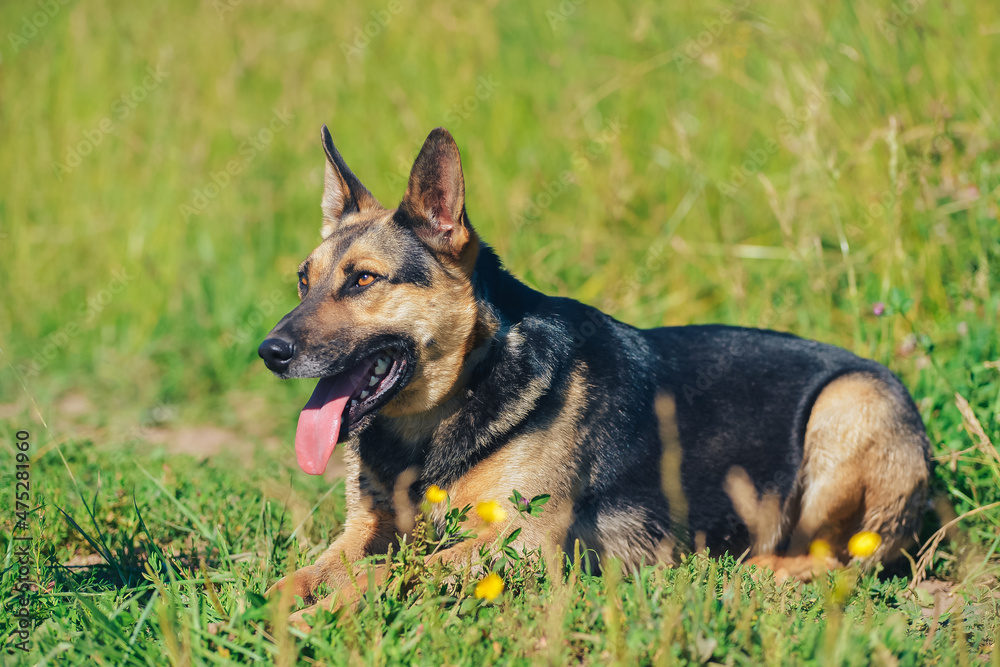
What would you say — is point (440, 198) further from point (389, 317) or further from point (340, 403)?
point (340, 403)

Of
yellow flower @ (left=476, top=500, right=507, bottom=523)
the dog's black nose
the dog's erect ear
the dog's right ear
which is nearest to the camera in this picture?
yellow flower @ (left=476, top=500, right=507, bottom=523)

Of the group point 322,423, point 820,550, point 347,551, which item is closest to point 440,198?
point 322,423

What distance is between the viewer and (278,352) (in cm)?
307

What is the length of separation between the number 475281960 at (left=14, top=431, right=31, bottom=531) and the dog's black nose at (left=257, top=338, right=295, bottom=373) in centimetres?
123

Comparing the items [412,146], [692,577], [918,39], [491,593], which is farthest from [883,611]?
[412,146]

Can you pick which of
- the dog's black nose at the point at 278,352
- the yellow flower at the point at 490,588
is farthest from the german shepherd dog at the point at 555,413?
the yellow flower at the point at 490,588

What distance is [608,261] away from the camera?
6.50m

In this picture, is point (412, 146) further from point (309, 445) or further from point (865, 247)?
point (309, 445)

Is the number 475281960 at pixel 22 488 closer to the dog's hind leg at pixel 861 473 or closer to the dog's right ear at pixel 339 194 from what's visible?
the dog's right ear at pixel 339 194

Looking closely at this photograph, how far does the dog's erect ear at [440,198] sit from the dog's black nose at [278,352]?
79 centimetres

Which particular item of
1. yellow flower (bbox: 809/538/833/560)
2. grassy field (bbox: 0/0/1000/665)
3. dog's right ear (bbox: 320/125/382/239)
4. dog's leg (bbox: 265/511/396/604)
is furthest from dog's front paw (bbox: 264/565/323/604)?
yellow flower (bbox: 809/538/833/560)

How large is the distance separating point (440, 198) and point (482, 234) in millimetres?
3276

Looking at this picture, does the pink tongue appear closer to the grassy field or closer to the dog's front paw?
the grassy field

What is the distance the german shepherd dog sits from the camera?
3234mm
